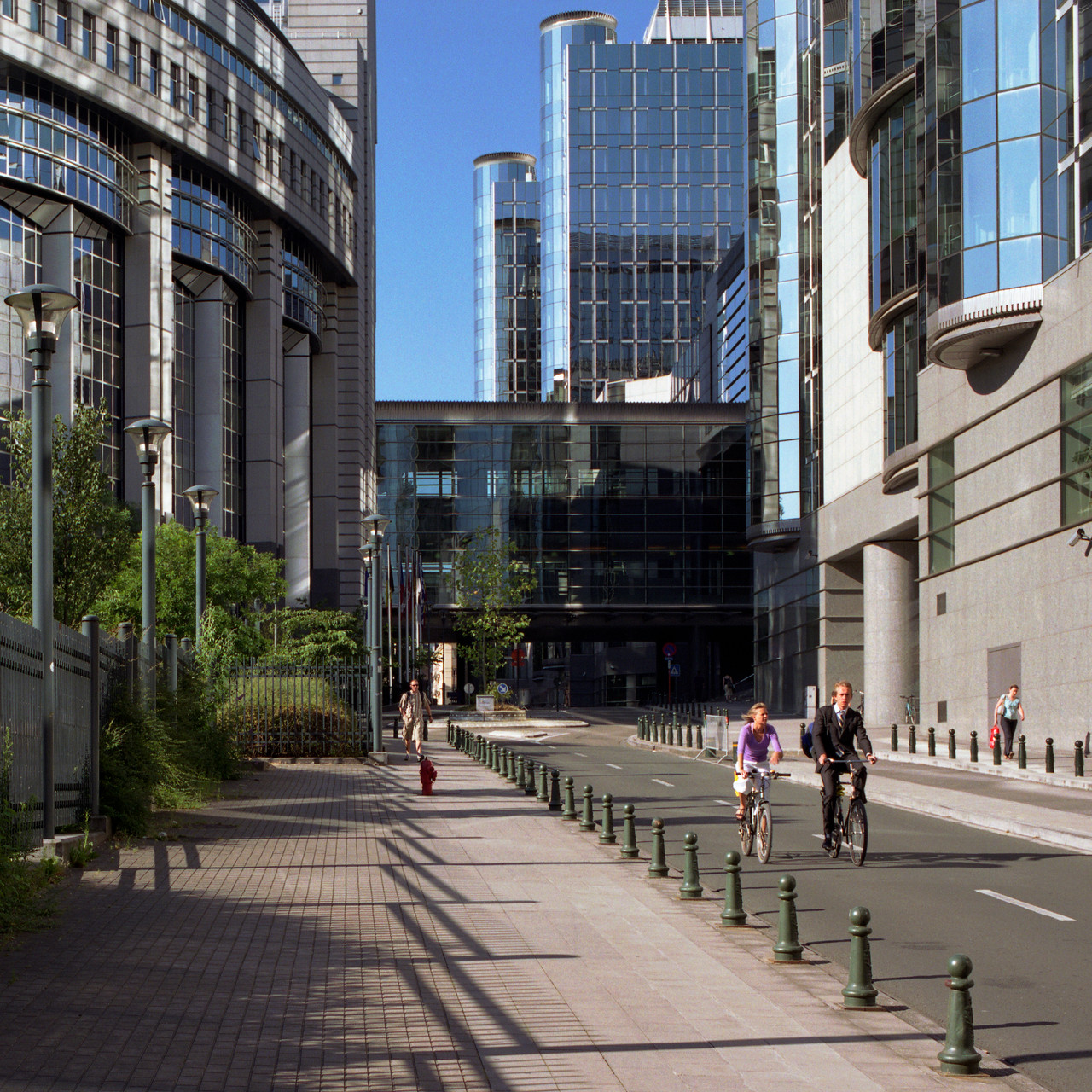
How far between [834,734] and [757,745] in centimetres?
81

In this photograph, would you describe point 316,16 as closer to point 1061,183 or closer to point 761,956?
point 1061,183

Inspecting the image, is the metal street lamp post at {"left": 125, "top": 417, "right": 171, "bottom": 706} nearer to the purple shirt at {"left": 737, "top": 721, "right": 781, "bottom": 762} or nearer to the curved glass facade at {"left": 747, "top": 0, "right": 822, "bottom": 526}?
the purple shirt at {"left": 737, "top": 721, "right": 781, "bottom": 762}

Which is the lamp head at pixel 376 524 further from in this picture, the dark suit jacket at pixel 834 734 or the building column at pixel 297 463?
the building column at pixel 297 463

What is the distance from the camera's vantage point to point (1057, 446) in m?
34.4

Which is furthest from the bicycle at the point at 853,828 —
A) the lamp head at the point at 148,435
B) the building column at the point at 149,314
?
the building column at the point at 149,314

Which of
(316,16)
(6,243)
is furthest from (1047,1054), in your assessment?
(316,16)

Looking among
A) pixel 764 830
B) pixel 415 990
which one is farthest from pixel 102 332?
pixel 415 990

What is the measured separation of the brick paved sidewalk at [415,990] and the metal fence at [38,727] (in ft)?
3.07

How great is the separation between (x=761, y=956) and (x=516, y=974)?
1757mm

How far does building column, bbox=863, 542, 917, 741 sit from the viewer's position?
52.6m

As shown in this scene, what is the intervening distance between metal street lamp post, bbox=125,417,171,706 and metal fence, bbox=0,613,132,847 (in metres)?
3.25

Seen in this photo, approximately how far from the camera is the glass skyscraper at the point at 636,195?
6875 inches

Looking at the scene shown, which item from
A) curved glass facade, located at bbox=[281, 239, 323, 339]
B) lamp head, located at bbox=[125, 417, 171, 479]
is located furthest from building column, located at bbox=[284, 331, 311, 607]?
lamp head, located at bbox=[125, 417, 171, 479]

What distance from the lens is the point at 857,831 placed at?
14.5 m
